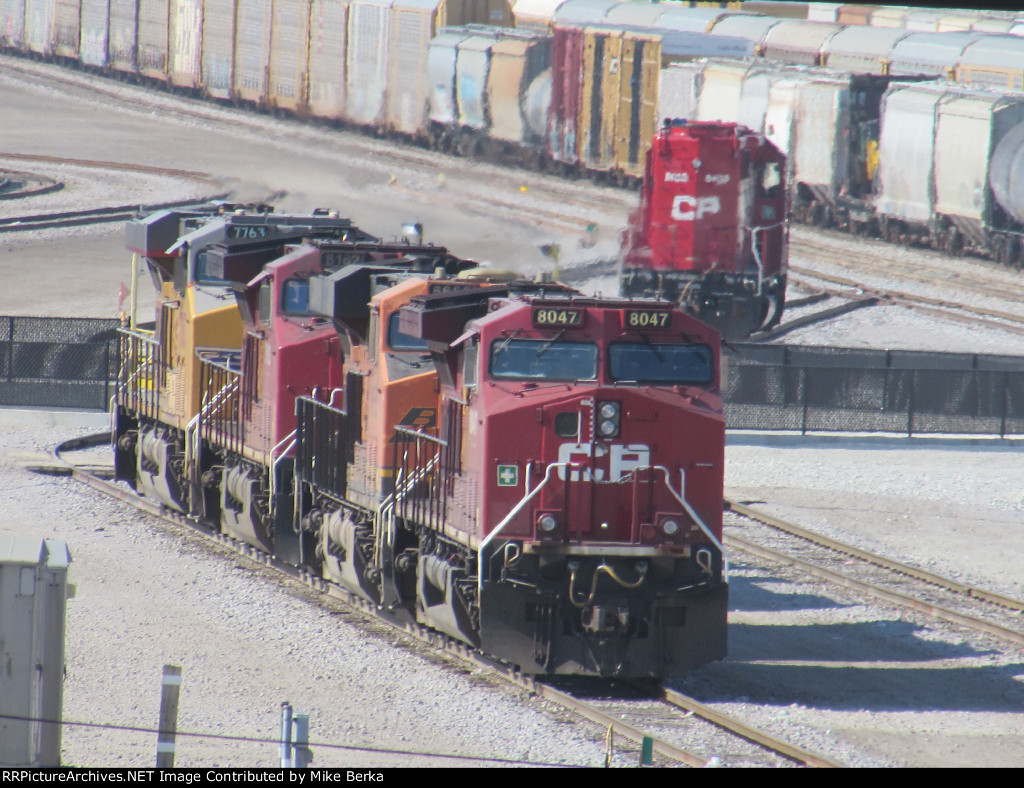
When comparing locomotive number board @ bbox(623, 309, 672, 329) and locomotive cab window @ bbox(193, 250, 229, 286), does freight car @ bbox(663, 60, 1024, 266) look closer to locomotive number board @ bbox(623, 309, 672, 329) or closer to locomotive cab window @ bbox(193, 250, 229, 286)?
locomotive cab window @ bbox(193, 250, 229, 286)

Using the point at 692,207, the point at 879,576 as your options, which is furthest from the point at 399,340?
the point at 692,207

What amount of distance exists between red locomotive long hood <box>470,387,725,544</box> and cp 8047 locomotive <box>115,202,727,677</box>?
0.01m

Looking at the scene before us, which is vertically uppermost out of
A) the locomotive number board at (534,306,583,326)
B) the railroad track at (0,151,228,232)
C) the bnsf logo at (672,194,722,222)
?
the bnsf logo at (672,194,722,222)

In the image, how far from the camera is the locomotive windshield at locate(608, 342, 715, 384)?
13.3 m

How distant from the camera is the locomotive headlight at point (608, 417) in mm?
13148

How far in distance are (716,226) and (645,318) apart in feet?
61.5

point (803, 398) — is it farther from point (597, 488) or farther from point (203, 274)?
point (597, 488)

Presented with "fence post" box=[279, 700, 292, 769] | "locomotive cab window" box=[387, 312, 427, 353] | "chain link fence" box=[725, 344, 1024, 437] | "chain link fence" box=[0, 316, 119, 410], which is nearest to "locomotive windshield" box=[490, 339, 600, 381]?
"locomotive cab window" box=[387, 312, 427, 353]

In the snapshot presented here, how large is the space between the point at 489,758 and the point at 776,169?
21554mm

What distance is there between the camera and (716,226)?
104 feet

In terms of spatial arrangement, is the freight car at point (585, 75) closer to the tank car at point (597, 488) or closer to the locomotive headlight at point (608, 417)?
the tank car at point (597, 488)

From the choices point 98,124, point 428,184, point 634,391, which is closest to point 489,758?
point 634,391

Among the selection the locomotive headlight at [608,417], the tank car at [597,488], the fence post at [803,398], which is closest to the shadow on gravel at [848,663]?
the tank car at [597,488]

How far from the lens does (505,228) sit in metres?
39.6
